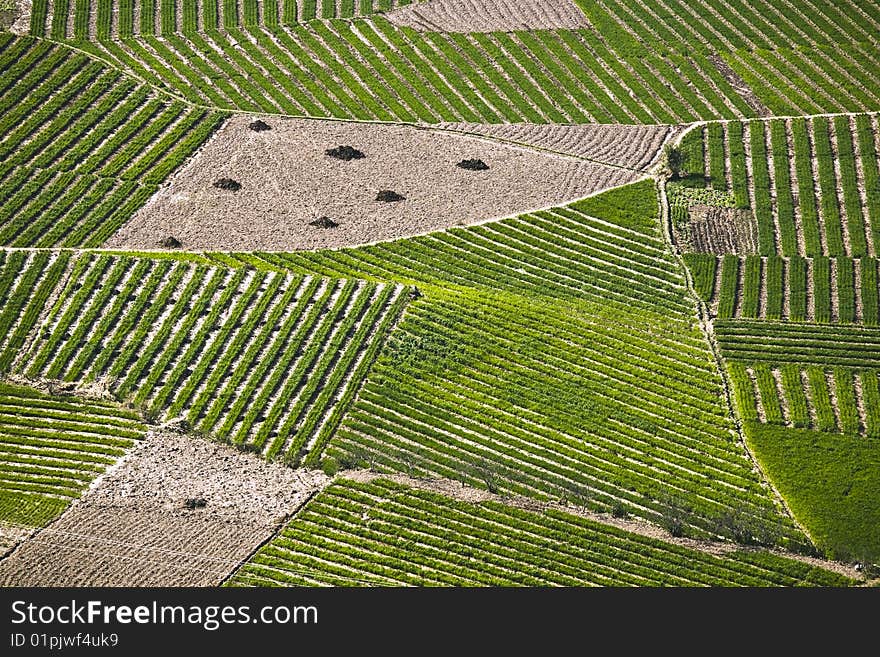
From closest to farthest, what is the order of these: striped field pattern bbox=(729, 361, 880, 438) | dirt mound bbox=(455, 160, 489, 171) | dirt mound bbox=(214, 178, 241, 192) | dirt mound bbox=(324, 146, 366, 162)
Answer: striped field pattern bbox=(729, 361, 880, 438) < dirt mound bbox=(214, 178, 241, 192) < dirt mound bbox=(455, 160, 489, 171) < dirt mound bbox=(324, 146, 366, 162)

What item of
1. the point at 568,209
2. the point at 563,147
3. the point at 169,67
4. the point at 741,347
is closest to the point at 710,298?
the point at 741,347

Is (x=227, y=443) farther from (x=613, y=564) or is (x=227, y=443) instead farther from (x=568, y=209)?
(x=568, y=209)

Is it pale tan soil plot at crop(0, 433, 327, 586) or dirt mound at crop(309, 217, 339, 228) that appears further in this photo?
dirt mound at crop(309, 217, 339, 228)

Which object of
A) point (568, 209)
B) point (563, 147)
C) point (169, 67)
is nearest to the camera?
point (568, 209)

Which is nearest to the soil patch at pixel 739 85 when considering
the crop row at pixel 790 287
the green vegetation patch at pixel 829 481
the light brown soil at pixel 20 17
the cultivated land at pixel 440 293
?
the cultivated land at pixel 440 293

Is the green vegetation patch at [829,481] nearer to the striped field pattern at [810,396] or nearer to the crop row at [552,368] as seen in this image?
the striped field pattern at [810,396]

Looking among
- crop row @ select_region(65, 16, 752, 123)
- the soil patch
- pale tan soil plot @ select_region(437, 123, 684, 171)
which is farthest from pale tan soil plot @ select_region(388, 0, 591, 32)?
pale tan soil plot @ select_region(437, 123, 684, 171)

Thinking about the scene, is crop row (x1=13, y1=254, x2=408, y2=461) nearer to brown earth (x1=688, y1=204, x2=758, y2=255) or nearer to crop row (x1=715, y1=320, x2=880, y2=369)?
crop row (x1=715, y1=320, x2=880, y2=369)
